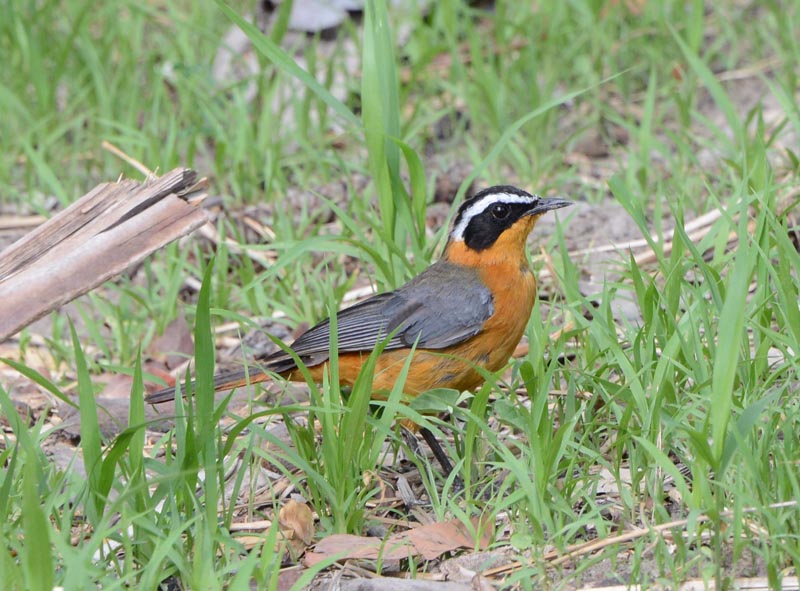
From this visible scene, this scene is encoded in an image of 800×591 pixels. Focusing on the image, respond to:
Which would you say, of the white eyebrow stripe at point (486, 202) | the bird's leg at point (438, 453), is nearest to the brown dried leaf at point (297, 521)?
the bird's leg at point (438, 453)

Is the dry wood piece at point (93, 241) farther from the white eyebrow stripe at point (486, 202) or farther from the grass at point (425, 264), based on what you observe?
the white eyebrow stripe at point (486, 202)

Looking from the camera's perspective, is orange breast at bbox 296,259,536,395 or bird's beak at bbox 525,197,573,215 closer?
orange breast at bbox 296,259,536,395

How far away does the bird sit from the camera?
5.00 meters

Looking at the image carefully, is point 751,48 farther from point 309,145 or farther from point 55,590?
point 55,590

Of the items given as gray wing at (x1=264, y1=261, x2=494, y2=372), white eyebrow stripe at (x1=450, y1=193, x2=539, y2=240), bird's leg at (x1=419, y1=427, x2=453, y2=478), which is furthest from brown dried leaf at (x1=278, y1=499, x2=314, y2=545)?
white eyebrow stripe at (x1=450, y1=193, x2=539, y2=240)

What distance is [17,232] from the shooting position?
24.0ft

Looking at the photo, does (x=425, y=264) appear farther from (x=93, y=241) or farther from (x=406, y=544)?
(x=406, y=544)

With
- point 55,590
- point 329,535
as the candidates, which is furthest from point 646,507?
point 55,590

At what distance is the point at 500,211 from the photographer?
5375 millimetres

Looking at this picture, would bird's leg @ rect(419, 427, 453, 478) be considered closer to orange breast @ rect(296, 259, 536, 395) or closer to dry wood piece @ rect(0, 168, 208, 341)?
orange breast @ rect(296, 259, 536, 395)

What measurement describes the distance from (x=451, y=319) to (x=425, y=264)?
65cm

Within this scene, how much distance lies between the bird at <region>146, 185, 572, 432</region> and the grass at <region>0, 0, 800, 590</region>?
197 millimetres

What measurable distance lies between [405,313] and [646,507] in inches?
63.5

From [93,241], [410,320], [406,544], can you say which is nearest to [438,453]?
[410,320]
